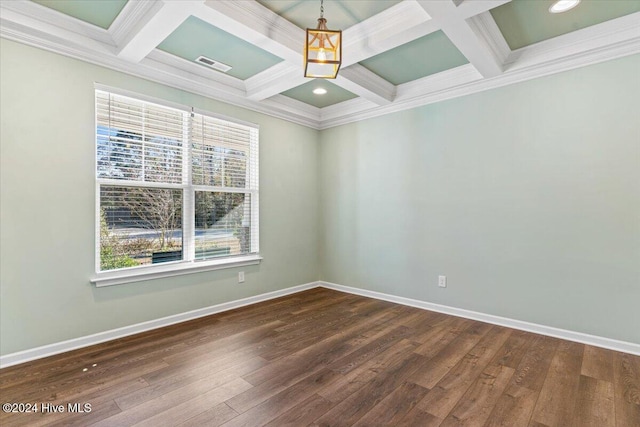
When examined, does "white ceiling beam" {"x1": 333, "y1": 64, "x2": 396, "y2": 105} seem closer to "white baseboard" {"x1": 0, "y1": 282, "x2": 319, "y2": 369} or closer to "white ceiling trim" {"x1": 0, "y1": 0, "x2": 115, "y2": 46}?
"white ceiling trim" {"x1": 0, "y1": 0, "x2": 115, "y2": 46}

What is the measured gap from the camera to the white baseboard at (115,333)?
2.43m

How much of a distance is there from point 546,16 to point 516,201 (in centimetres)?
165

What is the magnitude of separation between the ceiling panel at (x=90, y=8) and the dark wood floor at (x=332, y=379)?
277cm

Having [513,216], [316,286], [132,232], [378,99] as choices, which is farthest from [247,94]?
[513,216]

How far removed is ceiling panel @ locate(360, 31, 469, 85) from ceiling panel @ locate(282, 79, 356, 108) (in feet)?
1.98

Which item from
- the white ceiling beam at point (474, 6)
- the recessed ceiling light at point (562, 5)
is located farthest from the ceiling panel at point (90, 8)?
the recessed ceiling light at point (562, 5)

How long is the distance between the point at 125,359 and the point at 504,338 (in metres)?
3.38

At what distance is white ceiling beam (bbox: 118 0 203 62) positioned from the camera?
2.14 metres

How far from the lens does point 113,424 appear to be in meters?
1.75

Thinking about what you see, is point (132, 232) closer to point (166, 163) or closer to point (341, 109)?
point (166, 163)

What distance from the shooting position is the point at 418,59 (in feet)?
10.4

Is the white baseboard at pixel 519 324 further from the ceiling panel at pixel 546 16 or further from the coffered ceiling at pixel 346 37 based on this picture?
the ceiling panel at pixel 546 16

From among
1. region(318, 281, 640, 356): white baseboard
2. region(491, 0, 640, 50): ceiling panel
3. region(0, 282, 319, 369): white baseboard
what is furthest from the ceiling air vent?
Answer: region(318, 281, 640, 356): white baseboard

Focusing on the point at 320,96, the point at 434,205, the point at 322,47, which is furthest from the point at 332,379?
the point at 320,96
